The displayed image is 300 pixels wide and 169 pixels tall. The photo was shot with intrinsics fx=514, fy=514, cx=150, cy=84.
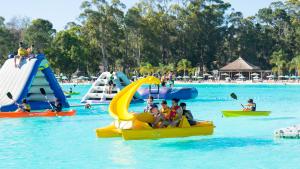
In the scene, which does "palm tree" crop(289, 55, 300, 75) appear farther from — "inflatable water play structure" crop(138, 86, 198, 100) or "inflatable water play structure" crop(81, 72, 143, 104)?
"inflatable water play structure" crop(81, 72, 143, 104)

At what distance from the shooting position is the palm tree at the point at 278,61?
75.1m

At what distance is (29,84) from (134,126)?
36.5 feet

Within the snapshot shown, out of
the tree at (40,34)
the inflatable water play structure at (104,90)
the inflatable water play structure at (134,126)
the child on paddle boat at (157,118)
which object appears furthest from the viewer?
the tree at (40,34)

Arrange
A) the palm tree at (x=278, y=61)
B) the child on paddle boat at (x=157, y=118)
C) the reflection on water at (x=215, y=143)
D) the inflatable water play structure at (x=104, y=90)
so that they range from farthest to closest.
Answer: the palm tree at (x=278, y=61)
the inflatable water play structure at (x=104, y=90)
the child on paddle boat at (x=157, y=118)
the reflection on water at (x=215, y=143)

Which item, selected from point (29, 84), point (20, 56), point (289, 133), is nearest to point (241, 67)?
point (20, 56)

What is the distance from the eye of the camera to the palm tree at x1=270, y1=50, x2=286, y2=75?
75062mm

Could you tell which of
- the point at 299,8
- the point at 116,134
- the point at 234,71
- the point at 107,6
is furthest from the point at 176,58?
the point at 116,134

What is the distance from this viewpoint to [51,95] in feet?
Answer: 85.9

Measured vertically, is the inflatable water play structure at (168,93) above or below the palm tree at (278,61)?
below

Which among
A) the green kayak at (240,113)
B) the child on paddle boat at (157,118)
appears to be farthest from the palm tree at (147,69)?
the child on paddle boat at (157,118)

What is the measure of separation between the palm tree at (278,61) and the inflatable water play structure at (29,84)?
54142 mm

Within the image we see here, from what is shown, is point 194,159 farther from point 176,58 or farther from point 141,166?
point 176,58

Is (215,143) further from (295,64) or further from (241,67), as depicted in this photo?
(241,67)

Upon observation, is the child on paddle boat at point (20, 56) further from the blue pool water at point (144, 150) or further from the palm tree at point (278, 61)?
the palm tree at point (278, 61)
